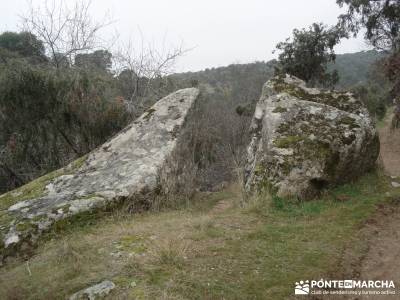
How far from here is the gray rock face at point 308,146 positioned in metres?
6.09

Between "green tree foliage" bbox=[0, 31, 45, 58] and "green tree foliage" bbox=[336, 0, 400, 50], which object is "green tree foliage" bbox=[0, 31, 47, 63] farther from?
"green tree foliage" bbox=[336, 0, 400, 50]

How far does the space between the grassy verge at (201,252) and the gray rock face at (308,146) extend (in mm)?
370

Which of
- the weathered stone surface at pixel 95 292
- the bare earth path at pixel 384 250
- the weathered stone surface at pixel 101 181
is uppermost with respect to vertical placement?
the weathered stone surface at pixel 101 181

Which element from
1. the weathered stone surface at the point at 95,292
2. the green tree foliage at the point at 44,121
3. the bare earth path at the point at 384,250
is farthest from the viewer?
the green tree foliage at the point at 44,121

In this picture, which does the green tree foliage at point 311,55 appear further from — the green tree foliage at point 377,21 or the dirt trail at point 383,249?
the dirt trail at point 383,249

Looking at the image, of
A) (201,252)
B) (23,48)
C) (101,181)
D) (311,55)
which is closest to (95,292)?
(201,252)

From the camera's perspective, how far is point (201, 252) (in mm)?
4242

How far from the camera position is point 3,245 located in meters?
5.08

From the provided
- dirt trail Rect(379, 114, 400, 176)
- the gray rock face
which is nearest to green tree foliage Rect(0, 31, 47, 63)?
the gray rock face

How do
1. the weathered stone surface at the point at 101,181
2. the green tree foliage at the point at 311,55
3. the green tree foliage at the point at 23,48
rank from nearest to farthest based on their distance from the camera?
the weathered stone surface at the point at 101,181 → the green tree foliage at the point at 23,48 → the green tree foliage at the point at 311,55

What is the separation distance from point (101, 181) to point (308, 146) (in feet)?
10.3

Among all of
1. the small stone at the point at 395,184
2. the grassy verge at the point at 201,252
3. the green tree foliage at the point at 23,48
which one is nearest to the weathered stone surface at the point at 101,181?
the grassy verge at the point at 201,252

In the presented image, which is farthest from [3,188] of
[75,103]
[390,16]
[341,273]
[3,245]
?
[390,16]

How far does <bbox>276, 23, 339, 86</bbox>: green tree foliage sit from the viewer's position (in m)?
21.2
